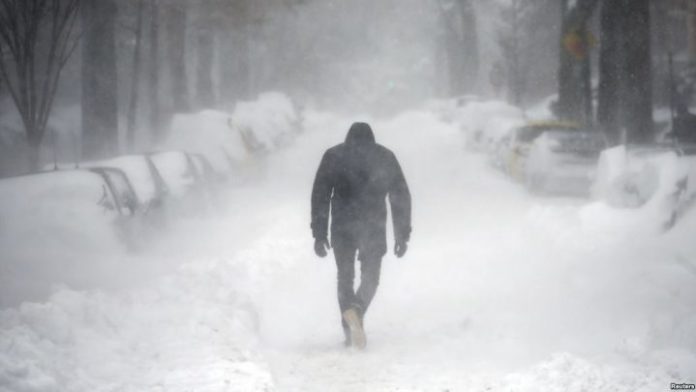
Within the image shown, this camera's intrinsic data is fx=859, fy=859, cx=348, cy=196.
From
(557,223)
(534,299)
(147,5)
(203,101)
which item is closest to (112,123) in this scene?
(147,5)

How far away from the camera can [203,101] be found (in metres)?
31.2

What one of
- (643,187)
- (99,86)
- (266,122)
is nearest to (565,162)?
(643,187)

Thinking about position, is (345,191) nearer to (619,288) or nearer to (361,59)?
(619,288)

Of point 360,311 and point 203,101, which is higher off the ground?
point 203,101

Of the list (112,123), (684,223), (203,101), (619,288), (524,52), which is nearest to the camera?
(619,288)

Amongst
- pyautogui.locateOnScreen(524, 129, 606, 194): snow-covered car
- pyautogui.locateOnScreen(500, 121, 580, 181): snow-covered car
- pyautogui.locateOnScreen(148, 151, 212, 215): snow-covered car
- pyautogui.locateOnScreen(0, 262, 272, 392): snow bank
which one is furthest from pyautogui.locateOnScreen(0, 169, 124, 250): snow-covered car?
pyautogui.locateOnScreen(500, 121, 580, 181): snow-covered car

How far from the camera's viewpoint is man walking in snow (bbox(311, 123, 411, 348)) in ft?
23.3

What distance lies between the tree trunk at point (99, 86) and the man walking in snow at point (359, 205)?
11.2 meters

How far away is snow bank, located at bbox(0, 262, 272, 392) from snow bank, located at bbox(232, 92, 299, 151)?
539 inches

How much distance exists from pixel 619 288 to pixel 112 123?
11.9m

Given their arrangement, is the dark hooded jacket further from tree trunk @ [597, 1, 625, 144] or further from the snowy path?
tree trunk @ [597, 1, 625, 144]

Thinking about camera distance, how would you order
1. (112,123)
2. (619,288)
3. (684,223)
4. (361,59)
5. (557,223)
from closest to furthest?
(619,288)
(684,223)
(557,223)
(112,123)
(361,59)

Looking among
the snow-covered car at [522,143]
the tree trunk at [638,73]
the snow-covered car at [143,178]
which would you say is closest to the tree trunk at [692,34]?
the snow-covered car at [522,143]

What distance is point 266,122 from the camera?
27.4 metres
